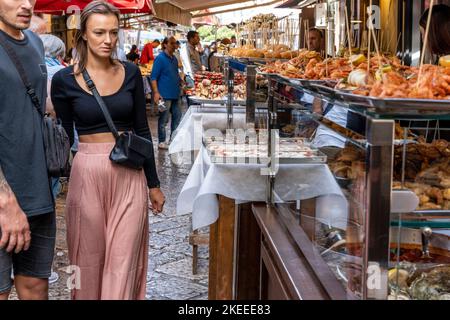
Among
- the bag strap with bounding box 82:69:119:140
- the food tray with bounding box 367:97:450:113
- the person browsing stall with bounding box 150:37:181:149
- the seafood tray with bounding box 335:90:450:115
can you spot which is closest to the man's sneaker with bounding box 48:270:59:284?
the bag strap with bounding box 82:69:119:140

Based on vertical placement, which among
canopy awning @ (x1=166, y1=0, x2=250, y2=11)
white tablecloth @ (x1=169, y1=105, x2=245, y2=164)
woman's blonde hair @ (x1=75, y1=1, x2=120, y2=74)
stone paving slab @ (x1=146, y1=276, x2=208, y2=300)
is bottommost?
stone paving slab @ (x1=146, y1=276, x2=208, y2=300)

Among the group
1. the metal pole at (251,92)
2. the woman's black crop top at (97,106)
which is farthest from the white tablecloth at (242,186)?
the metal pole at (251,92)

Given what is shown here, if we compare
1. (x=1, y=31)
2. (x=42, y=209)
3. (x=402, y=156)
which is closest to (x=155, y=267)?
(x=42, y=209)

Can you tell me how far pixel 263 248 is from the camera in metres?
3.60

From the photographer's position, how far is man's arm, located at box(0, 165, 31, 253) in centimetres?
306

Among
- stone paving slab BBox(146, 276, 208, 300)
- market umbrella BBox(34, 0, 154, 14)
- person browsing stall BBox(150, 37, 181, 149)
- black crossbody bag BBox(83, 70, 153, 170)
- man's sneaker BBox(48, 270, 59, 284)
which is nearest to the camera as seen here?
black crossbody bag BBox(83, 70, 153, 170)

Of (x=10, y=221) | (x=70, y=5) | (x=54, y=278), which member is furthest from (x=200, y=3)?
(x=10, y=221)

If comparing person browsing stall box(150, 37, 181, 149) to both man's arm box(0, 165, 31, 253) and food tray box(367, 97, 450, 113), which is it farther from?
food tray box(367, 97, 450, 113)

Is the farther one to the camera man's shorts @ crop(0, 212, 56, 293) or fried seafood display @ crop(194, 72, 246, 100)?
fried seafood display @ crop(194, 72, 246, 100)

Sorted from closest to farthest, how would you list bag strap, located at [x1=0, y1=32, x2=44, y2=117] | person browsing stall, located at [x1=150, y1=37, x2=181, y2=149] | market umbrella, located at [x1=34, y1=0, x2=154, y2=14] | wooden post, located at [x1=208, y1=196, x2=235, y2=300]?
bag strap, located at [x1=0, y1=32, x2=44, y2=117] < wooden post, located at [x1=208, y1=196, x2=235, y2=300] < market umbrella, located at [x1=34, y1=0, x2=154, y2=14] < person browsing stall, located at [x1=150, y1=37, x2=181, y2=149]

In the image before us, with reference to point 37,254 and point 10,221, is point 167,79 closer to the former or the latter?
point 37,254

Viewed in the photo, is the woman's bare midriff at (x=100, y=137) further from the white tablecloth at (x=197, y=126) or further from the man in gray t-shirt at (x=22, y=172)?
the white tablecloth at (x=197, y=126)

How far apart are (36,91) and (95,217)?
771mm
